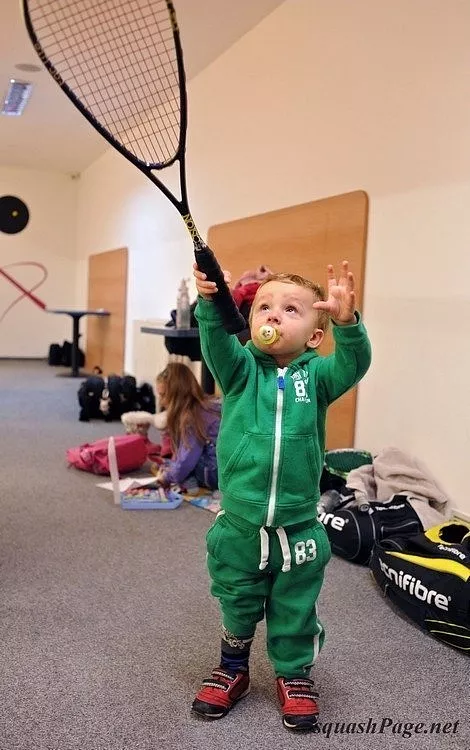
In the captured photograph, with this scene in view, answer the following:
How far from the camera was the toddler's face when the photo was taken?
144 cm

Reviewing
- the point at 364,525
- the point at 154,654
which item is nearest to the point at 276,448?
the point at 154,654

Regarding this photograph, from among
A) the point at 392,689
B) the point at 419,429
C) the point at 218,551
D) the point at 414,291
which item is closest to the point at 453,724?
the point at 392,689

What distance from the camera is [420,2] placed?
9.62 ft

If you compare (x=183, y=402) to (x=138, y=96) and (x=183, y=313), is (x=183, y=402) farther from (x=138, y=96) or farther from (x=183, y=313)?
(x=138, y=96)

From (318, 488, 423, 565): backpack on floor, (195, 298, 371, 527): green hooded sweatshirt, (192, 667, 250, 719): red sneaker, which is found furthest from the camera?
(318, 488, 423, 565): backpack on floor

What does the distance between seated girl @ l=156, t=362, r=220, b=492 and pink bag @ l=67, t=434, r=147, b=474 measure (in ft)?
1.28

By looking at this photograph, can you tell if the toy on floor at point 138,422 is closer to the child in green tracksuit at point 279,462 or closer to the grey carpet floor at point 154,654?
the grey carpet floor at point 154,654

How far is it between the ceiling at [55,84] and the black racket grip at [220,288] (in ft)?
4.29

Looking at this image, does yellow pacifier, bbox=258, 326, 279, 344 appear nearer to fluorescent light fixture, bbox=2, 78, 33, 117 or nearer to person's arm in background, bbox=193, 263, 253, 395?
person's arm in background, bbox=193, 263, 253, 395

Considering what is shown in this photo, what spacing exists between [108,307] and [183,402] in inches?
195

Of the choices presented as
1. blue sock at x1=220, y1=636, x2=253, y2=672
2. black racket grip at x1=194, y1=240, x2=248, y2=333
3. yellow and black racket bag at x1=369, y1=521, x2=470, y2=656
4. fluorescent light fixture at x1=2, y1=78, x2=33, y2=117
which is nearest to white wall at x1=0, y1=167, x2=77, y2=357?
fluorescent light fixture at x1=2, y1=78, x2=33, y2=117

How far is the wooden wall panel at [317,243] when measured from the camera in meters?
3.36

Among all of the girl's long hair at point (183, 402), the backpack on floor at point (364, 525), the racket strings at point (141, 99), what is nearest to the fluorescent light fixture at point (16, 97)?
the racket strings at point (141, 99)

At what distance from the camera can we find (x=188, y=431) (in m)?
3.24
